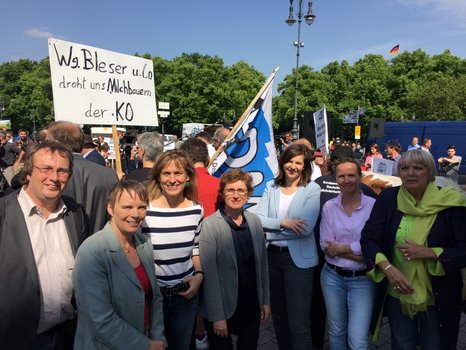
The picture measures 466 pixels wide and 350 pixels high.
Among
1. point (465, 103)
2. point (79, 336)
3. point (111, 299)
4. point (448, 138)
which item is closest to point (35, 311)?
point (79, 336)

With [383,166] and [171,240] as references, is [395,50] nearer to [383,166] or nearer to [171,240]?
[383,166]

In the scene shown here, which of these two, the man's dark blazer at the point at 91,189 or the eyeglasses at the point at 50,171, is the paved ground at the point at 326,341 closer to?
the man's dark blazer at the point at 91,189

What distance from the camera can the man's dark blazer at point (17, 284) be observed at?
2.00m

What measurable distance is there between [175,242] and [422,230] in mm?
1648

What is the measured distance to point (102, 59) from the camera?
4.27 meters

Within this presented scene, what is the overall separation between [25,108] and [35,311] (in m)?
63.1

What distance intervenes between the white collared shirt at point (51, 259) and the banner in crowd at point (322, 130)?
18.5 feet

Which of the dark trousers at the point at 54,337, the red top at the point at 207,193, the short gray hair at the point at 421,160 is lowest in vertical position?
the dark trousers at the point at 54,337

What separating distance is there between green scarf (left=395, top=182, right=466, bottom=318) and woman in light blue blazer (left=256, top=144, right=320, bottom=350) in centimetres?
75

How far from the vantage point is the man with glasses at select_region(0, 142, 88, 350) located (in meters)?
2.02

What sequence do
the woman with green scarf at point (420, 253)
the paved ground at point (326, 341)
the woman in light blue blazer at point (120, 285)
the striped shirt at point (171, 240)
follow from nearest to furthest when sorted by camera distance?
the woman in light blue blazer at point (120, 285) < the woman with green scarf at point (420, 253) < the striped shirt at point (171, 240) < the paved ground at point (326, 341)

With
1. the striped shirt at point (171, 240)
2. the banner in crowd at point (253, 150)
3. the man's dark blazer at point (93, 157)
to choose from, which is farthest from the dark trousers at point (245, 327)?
the man's dark blazer at point (93, 157)

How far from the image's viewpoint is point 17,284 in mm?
2012

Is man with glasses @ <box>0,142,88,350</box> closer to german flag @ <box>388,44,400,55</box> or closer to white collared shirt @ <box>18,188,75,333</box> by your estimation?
white collared shirt @ <box>18,188,75,333</box>
